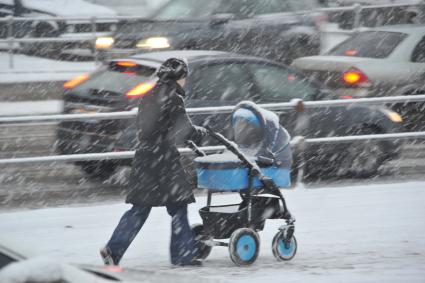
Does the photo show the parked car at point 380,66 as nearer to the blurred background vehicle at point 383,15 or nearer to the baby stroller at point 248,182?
the baby stroller at point 248,182

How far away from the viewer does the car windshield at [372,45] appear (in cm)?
1489

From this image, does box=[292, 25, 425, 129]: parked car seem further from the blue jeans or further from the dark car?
the blue jeans

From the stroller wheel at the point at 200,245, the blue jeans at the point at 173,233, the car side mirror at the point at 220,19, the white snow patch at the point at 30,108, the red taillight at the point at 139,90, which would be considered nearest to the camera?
the blue jeans at the point at 173,233

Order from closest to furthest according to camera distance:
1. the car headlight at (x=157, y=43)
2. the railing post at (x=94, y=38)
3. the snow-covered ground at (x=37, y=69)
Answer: the car headlight at (x=157, y=43) < the snow-covered ground at (x=37, y=69) < the railing post at (x=94, y=38)

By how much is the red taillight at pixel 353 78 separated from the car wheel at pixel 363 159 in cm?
163

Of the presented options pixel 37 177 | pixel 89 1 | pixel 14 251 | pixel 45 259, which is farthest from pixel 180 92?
pixel 89 1

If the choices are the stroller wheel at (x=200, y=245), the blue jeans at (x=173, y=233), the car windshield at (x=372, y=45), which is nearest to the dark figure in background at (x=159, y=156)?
the blue jeans at (x=173, y=233)

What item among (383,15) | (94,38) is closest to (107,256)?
(94,38)

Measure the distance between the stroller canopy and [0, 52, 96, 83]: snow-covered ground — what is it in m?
12.0

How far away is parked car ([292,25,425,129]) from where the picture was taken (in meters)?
14.0

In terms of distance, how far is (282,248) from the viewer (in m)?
8.27

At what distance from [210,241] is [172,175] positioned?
0.66 m

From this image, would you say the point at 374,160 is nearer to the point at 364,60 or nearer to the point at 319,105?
the point at 319,105

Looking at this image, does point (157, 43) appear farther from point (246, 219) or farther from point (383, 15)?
point (383, 15)
